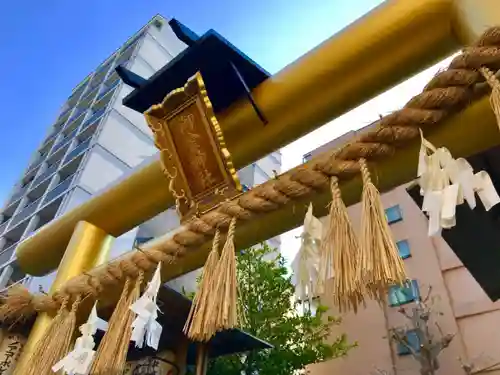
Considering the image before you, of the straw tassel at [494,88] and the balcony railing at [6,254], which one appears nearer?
the straw tassel at [494,88]

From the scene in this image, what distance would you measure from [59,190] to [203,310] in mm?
11682

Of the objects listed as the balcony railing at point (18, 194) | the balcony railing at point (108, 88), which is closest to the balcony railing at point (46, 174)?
the balcony railing at point (18, 194)

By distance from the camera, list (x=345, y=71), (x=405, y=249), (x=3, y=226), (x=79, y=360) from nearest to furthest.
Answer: (x=79, y=360) → (x=345, y=71) → (x=405, y=249) → (x=3, y=226)

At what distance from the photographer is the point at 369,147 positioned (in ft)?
3.51

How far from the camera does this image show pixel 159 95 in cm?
203

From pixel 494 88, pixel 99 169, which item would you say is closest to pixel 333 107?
pixel 494 88

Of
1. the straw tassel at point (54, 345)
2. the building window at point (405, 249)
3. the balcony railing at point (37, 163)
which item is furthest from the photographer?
the balcony railing at point (37, 163)

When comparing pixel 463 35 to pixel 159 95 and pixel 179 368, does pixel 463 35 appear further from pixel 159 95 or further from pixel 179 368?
pixel 179 368

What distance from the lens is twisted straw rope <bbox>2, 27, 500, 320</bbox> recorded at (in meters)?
1.00

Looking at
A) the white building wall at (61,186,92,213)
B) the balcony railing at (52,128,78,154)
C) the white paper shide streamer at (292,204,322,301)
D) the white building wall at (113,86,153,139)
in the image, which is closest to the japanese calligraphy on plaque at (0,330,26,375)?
the white paper shide streamer at (292,204,322,301)

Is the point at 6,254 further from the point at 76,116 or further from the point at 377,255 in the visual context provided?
the point at 377,255

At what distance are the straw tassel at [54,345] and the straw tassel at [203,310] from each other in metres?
0.61

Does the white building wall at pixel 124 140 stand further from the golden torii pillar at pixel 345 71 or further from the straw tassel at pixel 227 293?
the straw tassel at pixel 227 293

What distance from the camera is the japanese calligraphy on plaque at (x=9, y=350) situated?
75.5 inches
